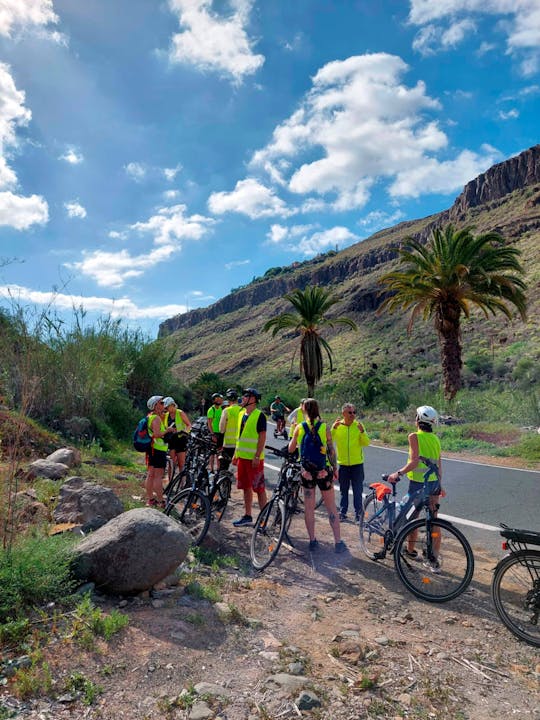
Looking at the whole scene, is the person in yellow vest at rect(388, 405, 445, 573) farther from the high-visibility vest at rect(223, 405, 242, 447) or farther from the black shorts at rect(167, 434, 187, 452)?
the black shorts at rect(167, 434, 187, 452)

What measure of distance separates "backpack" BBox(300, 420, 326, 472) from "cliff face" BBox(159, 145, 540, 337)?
40.3 m

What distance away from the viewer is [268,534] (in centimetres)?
604

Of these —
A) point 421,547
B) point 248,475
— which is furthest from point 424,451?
point 248,475

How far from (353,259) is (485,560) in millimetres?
101744

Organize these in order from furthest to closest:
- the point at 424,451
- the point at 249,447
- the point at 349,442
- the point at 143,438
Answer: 1. the point at 143,438
2. the point at 349,442
3. the point at 249,447
4. the point at 424,451

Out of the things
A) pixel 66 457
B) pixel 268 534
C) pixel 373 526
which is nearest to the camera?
pixel 268 534

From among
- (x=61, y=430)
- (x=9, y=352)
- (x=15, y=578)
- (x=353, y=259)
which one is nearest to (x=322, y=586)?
(x=15, y=578)

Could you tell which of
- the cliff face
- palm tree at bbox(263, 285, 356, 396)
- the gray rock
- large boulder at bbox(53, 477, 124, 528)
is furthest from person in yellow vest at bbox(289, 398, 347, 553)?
the cliff face

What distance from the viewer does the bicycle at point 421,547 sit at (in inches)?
199

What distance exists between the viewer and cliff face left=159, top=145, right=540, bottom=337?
2958 inches

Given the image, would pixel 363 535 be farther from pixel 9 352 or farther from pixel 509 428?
pixel 509 428

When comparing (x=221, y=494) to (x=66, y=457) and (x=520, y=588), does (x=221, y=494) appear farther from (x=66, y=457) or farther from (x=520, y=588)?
(x=66, y=457)

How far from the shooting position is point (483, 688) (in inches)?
138

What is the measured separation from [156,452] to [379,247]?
98267mm
